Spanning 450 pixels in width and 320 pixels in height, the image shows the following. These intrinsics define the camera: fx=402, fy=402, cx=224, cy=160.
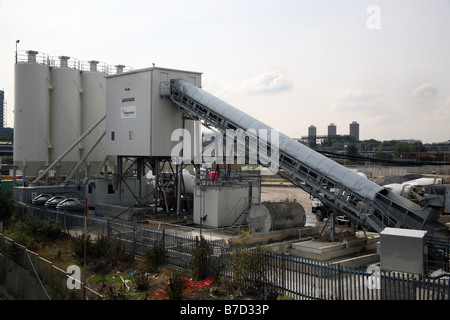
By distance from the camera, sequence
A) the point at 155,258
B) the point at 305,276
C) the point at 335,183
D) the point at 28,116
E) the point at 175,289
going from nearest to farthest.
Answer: the point at 175,289
the point at 305,276
the point at 155,258
the point at 335,183
the point at 28,116

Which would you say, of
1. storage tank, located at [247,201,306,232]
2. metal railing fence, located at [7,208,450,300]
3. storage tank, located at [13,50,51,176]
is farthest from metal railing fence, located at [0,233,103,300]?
storage tank, located at [13,50,51,176]

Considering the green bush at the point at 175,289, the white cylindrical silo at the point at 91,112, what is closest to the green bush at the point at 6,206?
the white cylindrical silo at the point at 91,112

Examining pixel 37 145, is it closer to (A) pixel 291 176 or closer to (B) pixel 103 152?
(B) pixel 103 152

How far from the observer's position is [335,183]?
20969 millimetres

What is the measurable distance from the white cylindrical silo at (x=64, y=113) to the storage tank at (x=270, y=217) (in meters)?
22.3

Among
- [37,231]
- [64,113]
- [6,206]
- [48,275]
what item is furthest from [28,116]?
[48,275]

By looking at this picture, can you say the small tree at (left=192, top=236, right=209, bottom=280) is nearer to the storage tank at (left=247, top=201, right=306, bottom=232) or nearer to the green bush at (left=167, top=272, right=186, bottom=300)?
the green bush at (left=167, top=272, right=186, bottom=300)

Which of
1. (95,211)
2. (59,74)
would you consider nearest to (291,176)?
(95,211)

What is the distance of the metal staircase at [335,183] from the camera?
63.4ft

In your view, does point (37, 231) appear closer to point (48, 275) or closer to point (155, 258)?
point (48, 275)

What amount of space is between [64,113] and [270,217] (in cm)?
2488

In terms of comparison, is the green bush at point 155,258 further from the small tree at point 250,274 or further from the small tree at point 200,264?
the small tree at point 250,274

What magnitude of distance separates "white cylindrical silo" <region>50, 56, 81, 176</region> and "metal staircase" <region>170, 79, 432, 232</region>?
59.5 feet

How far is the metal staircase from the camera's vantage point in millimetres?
19328
